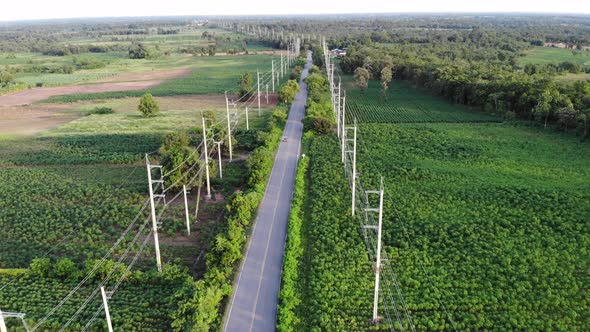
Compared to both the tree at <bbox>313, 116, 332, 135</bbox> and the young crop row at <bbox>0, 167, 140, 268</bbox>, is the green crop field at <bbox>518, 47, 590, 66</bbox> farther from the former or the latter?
the young crop row at <bbox>0, 167, 140, 268</bbox>

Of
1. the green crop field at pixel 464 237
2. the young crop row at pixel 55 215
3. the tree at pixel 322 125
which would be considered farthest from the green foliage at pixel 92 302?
the tree at pixel 322 125

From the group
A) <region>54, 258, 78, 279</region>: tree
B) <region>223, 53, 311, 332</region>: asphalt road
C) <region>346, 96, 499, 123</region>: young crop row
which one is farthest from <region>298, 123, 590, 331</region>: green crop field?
<region>346, 96, 499, 123</region>: young crop row

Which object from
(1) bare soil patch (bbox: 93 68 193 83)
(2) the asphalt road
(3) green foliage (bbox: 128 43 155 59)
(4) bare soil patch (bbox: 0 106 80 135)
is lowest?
(4) bare soil patch (bbox: 0 106 80 135)

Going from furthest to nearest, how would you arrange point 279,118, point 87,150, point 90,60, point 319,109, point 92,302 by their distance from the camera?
point 90,60, point 319,109, point 279,118, point 87,150, point 92,302

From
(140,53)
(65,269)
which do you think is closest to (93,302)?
(65,269)

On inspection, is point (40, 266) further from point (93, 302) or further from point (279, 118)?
point (279, 118)

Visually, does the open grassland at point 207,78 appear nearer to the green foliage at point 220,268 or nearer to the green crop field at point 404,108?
the green crop field at point 404,108
